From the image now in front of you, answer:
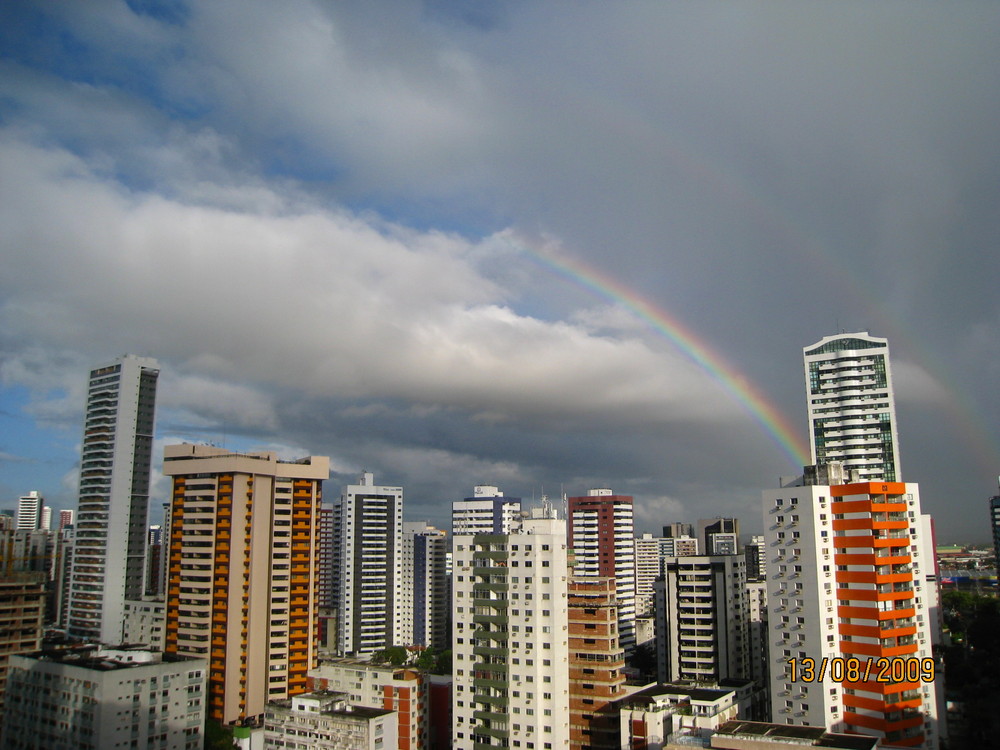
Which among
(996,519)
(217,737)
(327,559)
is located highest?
(996,519)

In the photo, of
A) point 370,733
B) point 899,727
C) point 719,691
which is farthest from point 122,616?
point 899,727

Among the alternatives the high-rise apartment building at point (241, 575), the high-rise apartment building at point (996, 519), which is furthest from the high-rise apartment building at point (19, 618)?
the high-rise apartment building at point (996, 519)

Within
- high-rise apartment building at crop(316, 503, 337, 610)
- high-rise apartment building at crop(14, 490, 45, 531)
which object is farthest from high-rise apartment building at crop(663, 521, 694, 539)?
high-rise apartment building at crop(14, 490, 45, 531)

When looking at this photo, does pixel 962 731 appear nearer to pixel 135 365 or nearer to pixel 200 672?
pixel 200 672

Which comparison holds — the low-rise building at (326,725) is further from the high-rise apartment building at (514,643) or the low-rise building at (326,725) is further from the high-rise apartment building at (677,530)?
the high-rise apartment building at (677,530)

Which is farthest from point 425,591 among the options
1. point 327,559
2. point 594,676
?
point 594,676
